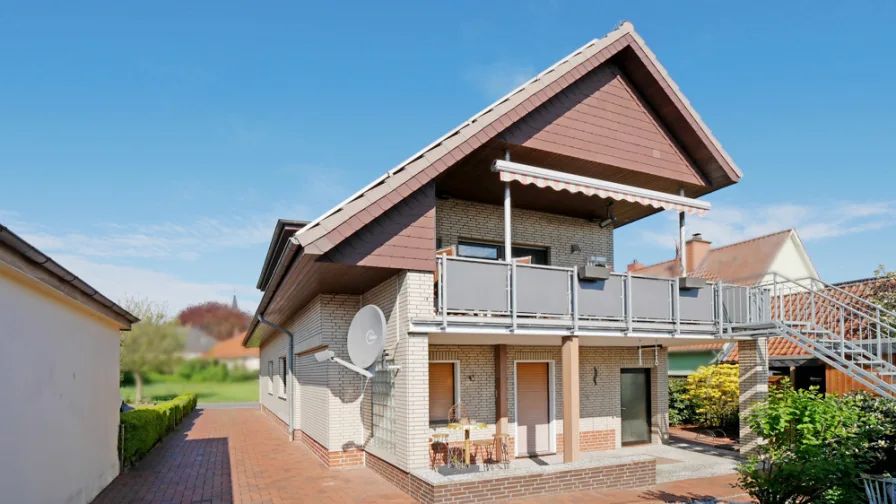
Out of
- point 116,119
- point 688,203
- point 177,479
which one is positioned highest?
point 116,119

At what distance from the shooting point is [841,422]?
28.1ft

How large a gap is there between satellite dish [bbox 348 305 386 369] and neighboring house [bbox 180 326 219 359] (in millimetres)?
10933

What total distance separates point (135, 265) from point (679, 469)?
34991 mm

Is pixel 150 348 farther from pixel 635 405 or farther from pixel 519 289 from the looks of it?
pixel 635 405

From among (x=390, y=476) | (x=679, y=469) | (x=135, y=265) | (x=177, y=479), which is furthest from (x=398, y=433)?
(x=135, y=265)

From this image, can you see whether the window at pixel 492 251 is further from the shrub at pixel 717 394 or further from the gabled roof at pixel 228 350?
the gabled roof at pixel 228 350

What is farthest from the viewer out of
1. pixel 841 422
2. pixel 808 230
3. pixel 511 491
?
pixel 808 230

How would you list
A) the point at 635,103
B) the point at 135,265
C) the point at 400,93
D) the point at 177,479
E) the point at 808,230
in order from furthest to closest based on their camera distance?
1. the point at 135,265
2. the point at 808,230
3. the point at 400,93
4. the point at 635,103
5. the point at 177,479

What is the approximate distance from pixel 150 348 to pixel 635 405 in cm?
1783

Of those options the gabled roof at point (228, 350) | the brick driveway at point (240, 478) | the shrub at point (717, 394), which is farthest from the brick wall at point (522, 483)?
the gabled roof at point (228, 350)

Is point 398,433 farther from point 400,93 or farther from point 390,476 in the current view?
point 400,93

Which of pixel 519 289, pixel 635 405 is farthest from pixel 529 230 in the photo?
pixel 635 405

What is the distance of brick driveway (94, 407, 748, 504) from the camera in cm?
1012

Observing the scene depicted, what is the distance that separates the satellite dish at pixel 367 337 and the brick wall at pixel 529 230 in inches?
117
